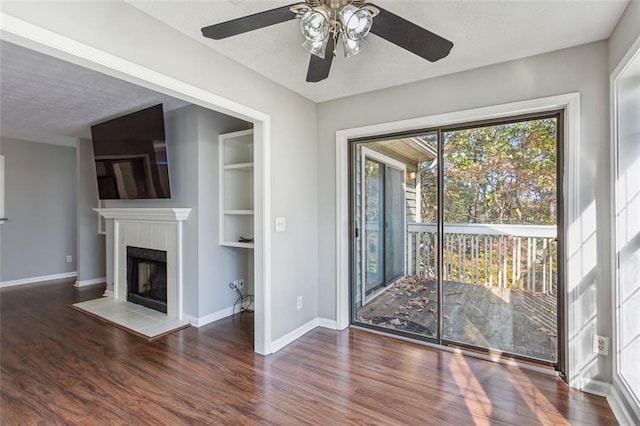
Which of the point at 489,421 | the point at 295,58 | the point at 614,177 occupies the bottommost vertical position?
the point at 489,421

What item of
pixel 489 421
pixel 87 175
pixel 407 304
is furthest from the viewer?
pixel 87 175

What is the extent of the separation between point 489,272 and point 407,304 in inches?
32.5

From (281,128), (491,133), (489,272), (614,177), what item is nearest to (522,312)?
(489,272)

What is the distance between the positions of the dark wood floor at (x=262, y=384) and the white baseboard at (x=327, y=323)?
115mm

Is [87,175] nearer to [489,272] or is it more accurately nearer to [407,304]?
[407,304]

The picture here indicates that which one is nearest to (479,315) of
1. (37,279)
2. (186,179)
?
(186,179)

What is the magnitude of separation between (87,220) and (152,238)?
227 centimetres

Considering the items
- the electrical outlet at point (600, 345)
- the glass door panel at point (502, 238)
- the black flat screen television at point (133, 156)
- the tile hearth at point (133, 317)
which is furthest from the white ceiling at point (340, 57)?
the tile hearth at point (133, 317)

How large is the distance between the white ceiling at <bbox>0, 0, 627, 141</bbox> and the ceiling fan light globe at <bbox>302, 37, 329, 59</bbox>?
39cm

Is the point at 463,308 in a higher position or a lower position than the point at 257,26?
lower

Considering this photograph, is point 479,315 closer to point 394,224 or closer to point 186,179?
point 394,224

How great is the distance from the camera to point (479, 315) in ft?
9.23

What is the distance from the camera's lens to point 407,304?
10.3 feet

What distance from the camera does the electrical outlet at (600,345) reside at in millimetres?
2082
